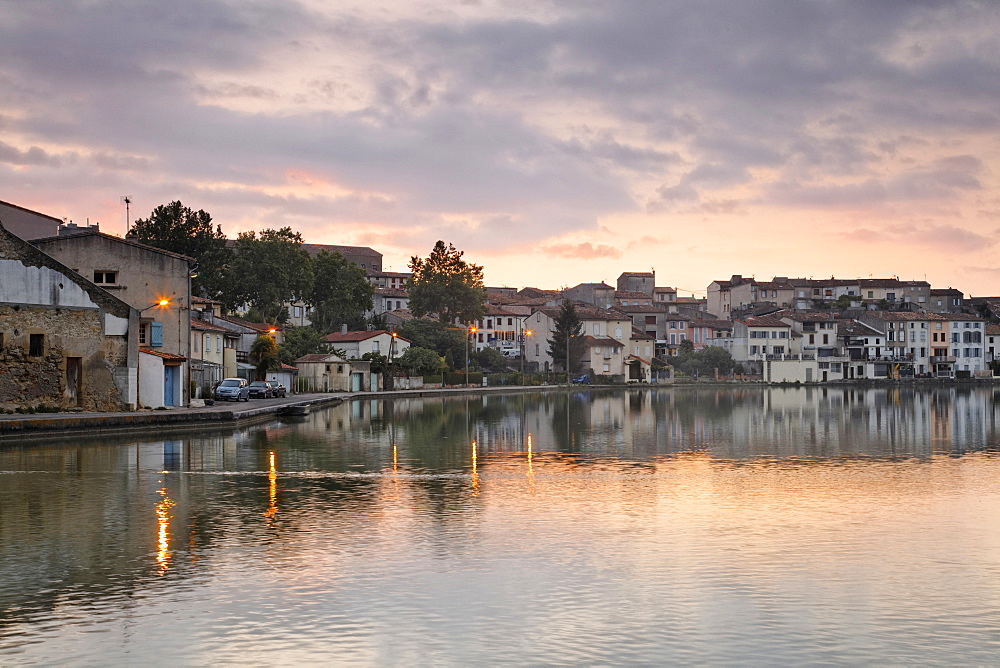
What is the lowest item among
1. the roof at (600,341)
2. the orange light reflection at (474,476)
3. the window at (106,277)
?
the orange light reflection at (474,476)

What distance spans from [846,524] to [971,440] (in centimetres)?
2766

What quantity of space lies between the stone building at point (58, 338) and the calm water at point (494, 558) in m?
12.4

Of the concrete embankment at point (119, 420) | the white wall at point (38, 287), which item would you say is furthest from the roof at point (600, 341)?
the white wall at point (38, 287)

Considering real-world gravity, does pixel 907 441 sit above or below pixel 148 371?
below

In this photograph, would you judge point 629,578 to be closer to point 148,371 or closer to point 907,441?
point 907,441

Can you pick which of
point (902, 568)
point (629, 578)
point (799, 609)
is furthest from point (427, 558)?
point (902, 568)

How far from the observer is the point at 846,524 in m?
22.2

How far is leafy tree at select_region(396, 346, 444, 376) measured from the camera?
371 ft

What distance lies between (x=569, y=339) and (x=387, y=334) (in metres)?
29.6

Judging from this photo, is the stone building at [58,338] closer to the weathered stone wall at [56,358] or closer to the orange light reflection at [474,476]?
the weathered stone wall at [56,358]

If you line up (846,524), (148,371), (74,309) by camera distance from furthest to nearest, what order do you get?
(148,371), (74,309), (846,524)

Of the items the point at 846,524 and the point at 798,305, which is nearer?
the point at 846,524

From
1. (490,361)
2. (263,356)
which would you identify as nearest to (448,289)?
(490,361)

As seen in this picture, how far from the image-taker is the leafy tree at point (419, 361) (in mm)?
113125
